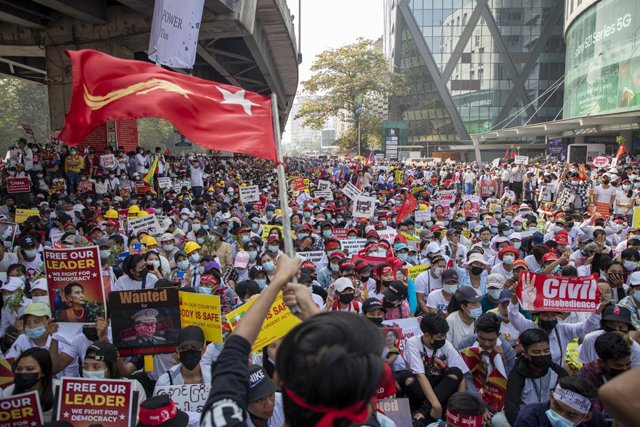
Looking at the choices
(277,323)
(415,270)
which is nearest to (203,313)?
(277,323)

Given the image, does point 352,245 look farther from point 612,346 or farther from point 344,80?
point 344,80

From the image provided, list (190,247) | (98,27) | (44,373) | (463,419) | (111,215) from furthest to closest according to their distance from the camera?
1. (98,27)
2. (111,215)
3. (190,247)
4. (44,373)
5. (463,419)

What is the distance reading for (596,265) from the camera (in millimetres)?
7246

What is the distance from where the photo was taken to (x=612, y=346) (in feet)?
12.5

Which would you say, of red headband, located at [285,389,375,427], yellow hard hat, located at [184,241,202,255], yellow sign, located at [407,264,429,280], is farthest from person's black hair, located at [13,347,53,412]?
yellow hard hat, located at [184,241,202,255]

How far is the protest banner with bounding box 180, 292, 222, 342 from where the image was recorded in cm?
457

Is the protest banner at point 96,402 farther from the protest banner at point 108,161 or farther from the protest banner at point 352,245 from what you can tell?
the protest banner at point 108,161

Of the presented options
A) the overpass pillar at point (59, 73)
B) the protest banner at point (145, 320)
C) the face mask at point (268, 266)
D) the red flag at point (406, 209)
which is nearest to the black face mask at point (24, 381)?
the protest banner at point (145, 320)

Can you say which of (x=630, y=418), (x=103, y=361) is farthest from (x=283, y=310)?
(x=630, y=418)

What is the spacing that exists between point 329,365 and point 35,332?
14.1ft

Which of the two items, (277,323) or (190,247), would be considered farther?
(190,247)

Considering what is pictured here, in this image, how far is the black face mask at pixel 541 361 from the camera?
13.4 feet

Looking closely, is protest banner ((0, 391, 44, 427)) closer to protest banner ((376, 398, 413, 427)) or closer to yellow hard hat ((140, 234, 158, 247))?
protest banner ((376, 398, 413, 427))

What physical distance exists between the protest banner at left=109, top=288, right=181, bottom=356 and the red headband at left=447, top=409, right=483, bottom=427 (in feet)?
7.85
